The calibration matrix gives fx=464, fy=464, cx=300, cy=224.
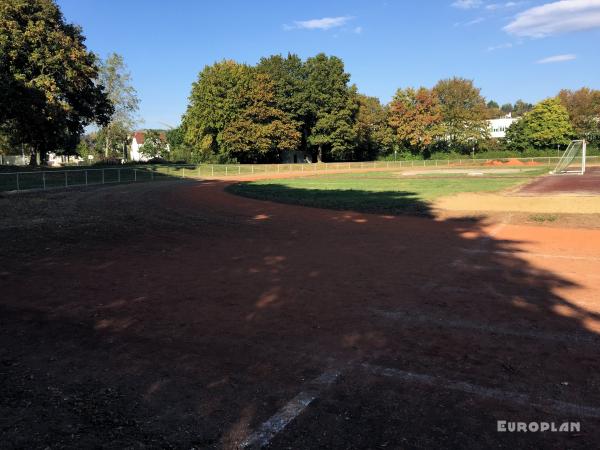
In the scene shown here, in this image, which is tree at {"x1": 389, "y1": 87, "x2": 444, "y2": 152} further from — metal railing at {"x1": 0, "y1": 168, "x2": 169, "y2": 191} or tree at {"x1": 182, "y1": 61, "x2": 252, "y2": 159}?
metal railing at {"x1": 0, "y1": 168, "x2": 169, "y2": 191}

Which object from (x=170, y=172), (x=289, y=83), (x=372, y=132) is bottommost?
(x=170, y=172)

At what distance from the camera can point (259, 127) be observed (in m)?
66.6

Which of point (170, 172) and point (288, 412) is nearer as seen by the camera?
point (288, 412)

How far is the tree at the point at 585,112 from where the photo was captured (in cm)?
8162

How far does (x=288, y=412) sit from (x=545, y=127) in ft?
291

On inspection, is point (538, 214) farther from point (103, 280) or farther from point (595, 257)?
point (103, 280)

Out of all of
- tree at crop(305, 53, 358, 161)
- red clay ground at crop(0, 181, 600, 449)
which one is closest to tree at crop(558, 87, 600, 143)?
tree at crop(305, 53, 358, 161)

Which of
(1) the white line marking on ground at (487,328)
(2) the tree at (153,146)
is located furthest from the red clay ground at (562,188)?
(2) the tree at (153,146)

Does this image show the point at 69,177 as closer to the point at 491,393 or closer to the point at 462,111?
the point at 491,393

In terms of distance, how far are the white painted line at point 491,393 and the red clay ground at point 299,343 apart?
20 millimetres

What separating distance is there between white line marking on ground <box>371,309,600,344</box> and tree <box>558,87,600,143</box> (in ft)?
288

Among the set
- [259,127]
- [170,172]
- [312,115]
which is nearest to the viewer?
[170,172]

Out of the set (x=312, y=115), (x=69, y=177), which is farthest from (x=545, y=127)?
(x=69, y=177)

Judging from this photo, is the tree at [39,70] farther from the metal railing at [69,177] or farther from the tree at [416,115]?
the tree at [416,115]
